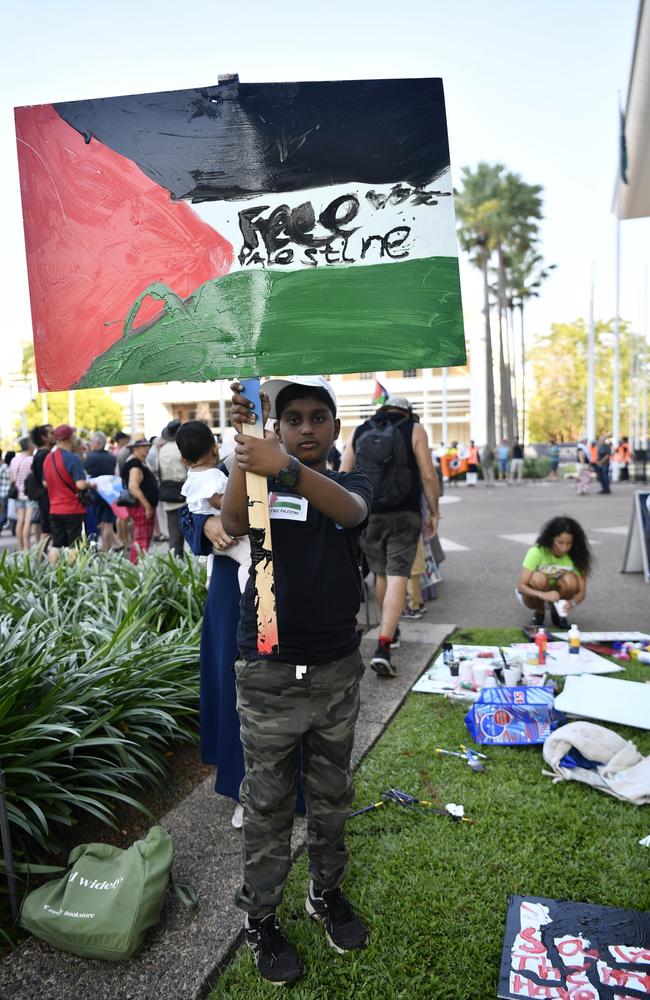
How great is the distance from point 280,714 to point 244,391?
1.04 m

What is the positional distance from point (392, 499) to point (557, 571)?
2066 mm

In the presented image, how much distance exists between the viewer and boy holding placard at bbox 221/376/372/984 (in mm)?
2240

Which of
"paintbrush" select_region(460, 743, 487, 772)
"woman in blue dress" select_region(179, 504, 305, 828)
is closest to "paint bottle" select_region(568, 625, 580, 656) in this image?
"paintbrush" select_region(460, 743, 487, 772)

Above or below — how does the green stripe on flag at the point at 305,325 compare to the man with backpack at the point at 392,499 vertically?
above

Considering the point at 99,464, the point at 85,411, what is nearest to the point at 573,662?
the point at 99,464

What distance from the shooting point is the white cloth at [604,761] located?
325 centimetres

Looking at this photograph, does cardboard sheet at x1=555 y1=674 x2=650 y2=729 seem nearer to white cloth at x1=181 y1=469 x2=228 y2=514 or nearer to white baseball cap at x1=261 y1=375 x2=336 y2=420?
white cloth at x1=181 y1=469 x2=228 y2=514

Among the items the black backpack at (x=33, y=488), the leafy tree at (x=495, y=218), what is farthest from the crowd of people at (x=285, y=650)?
the leafy tree at (x=495, y=218)

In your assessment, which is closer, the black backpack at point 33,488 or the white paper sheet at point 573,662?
the white paper sheet at point 573,662

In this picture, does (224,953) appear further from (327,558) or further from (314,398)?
(314,398)

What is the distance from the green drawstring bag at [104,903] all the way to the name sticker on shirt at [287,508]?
1321 mm

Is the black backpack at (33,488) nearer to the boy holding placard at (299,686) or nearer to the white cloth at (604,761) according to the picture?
the white cloth at (604,761)

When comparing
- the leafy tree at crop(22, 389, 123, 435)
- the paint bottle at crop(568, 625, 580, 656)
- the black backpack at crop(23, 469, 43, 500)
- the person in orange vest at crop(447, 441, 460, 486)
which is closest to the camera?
the paint bottle at crop(568, 625, 580, 656)

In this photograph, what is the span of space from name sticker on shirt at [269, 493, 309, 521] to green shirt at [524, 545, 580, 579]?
462 centimetres
